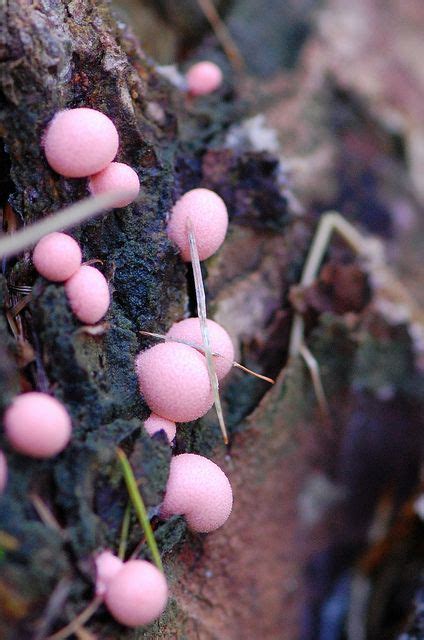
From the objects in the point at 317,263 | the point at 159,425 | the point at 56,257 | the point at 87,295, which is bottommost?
the point at 317,263

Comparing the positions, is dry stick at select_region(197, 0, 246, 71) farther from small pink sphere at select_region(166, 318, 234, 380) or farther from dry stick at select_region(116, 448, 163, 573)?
dry stick at select_region(116, 448, 163, 573)

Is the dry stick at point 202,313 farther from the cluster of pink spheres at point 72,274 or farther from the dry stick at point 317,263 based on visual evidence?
the dry stick at point 317,263

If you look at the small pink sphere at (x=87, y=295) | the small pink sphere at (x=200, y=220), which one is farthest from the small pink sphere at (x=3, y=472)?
the small pink sphere at (x=200, y=220)

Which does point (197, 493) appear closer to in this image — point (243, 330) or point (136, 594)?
point (136, 594)

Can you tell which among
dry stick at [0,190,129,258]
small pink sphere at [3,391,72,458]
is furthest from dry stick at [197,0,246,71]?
small pink sphere at [3,391,72,458]

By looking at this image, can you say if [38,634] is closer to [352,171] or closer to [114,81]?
[114,81]

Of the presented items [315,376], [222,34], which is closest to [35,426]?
[315,376]

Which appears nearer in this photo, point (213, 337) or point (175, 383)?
point (175, 383)

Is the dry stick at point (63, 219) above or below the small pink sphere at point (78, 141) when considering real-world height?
below
